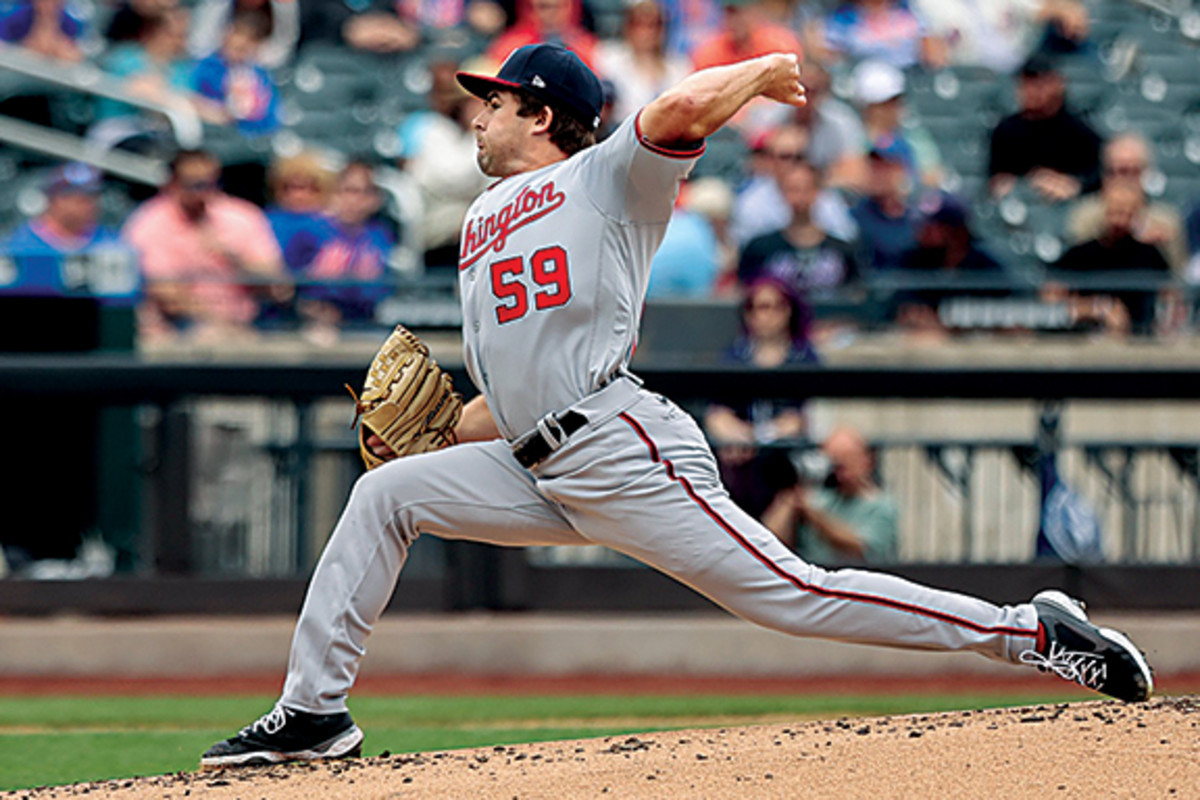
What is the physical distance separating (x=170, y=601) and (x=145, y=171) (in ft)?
11.1

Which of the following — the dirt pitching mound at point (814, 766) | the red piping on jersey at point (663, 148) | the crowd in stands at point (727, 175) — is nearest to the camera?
the dirt pitching mound at point (814, 766)

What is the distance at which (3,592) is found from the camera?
6.85 metres

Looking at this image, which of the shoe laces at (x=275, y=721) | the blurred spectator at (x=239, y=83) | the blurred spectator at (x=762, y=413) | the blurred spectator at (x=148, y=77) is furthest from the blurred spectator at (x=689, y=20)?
the shoe laces at (x=275, y=721)

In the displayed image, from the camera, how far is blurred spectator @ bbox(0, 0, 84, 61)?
1074 centimetres

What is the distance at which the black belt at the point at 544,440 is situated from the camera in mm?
3803

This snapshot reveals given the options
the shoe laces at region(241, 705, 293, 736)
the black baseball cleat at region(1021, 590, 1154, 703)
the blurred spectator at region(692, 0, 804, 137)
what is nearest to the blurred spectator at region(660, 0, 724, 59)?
the blurred spectator at region(692, 0, 804, 137)

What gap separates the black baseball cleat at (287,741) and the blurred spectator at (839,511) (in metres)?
3.01

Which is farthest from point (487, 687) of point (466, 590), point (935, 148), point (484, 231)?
point (935, 148)

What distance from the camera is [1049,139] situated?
969 centimetres

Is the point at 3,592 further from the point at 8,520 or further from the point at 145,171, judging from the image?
the point at 145,171

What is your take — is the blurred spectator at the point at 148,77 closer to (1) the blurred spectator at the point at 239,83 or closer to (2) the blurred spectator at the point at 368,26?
(1) the blurred spectator at the point at 239,83

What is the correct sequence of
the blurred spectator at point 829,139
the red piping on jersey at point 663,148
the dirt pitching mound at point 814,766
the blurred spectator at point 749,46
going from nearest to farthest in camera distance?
1. the dirt pitching mound at point 814,766
2. the red piping on jersey at point 663,148
3. the blurred spectator at point 829,139
4. the blurred spectator at point 749,46

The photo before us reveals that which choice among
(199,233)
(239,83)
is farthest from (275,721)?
(239,83)

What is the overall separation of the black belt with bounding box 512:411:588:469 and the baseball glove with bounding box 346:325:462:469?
361 millimetres
